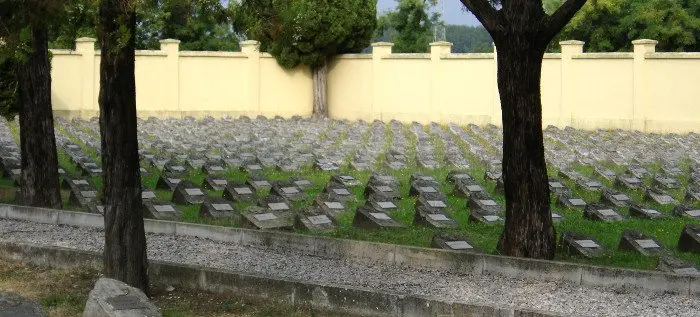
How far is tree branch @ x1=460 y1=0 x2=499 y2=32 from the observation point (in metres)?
10.5

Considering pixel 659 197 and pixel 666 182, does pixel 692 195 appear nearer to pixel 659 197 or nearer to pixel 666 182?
pixel 659 197

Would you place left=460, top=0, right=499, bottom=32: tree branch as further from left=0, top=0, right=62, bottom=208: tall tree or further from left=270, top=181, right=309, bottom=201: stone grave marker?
left=270, top=181, right=309, bottom=201: stone grave marker

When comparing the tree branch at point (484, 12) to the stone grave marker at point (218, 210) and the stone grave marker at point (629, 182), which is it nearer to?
the stone grave marker at point (218, 210)

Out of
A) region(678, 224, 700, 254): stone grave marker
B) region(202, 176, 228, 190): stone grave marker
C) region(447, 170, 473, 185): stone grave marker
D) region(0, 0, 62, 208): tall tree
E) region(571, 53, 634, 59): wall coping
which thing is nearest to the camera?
region(678, 224, 700, 254): stone grave marker

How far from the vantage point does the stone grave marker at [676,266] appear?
9.96 metres

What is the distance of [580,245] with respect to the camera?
11.2 metres

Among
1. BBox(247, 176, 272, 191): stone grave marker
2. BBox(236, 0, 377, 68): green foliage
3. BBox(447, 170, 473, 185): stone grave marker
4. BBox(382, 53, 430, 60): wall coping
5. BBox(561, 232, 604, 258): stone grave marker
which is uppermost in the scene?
BBox(236, 0, 377, 68): green foliage

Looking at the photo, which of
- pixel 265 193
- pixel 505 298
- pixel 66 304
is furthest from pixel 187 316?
pixel 265 193

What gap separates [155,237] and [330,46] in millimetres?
23988

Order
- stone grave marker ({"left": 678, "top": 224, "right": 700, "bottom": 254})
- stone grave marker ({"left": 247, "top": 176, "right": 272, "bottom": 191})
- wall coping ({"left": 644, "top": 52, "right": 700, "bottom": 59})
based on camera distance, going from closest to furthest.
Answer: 1. stone grave marker ({"left": 678, "top": 224, "right": 700, "bottom": 254})
2. stone grave marker ({"left": 247, "top": 176, "right": 272, "bottom": 191})
3. wall coping ({"left": 644, "top": 52, "right": 700, "bottom": 59})

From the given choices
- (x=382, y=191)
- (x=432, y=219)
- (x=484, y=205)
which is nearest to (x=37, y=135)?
(x=382, y=191)

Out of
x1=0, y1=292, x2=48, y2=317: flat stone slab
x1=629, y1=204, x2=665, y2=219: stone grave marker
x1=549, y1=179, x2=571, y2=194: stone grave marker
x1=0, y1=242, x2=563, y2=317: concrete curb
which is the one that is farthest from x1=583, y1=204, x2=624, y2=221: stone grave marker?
x1=0, y1=292, x2=48, y2=317: flat stone slab

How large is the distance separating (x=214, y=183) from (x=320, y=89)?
1992 centimetres

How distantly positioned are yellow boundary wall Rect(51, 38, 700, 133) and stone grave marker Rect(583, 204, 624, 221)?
641 inches
